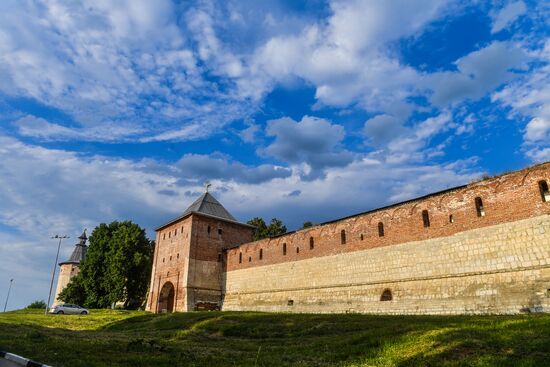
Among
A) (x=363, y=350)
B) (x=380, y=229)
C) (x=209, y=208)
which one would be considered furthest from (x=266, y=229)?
(x=363, y=350)

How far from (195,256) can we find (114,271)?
34.9 ft

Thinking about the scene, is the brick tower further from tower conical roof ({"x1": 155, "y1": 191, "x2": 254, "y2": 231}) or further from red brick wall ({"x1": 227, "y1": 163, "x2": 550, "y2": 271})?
red brick wall ({"x1": 227, "y1": 163, "x2": 550, "y2": 271})

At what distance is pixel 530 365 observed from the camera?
23.5ft

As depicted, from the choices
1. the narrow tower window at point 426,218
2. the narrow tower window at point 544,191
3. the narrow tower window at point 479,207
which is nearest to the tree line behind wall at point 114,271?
the narrow tower window at point 426,218

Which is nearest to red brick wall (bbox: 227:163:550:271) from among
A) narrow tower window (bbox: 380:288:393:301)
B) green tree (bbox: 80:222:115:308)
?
narrow tower window (bbox: 380:288:393:301)

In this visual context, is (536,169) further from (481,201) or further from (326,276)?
(326,276)

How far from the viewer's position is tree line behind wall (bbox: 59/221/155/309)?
3634 centimetres

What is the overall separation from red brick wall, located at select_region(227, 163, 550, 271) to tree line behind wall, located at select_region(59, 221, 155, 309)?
16698 millimetres

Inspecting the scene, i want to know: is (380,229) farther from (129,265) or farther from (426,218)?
(129,265)

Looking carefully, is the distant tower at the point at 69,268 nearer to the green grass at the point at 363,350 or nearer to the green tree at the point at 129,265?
the green tree at the point at 129,265

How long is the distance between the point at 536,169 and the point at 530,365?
439 inches

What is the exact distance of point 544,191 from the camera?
616 inches

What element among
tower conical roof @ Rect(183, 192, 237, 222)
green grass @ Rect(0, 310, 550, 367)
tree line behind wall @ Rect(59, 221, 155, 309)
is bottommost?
green grass @ Rect(0, 310, 550, 367)

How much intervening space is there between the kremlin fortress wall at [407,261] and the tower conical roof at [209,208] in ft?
5.21
